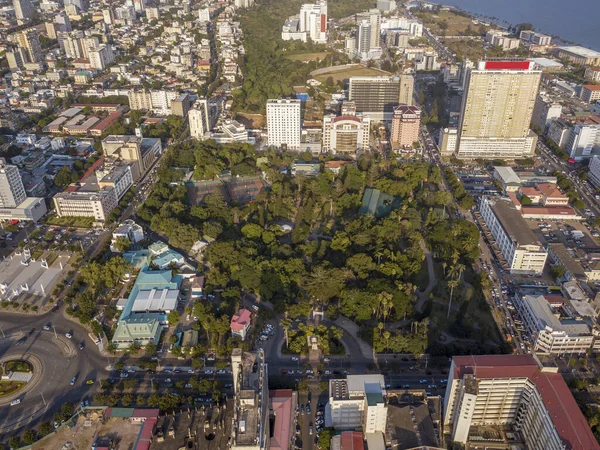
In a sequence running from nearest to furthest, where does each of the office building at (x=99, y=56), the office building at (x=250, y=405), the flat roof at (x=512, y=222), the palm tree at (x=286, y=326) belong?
the office building at (x=250, y=405) < the palm tree at (x=286, y=326) < the flat roof at (x=512, y=222) < the office building at (x=99, y=56)

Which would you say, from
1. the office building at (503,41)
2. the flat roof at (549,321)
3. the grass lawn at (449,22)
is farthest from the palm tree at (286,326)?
the grass lawn at (449,22)

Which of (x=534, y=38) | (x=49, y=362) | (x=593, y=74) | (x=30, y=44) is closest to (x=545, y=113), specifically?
(x=593, y=74)

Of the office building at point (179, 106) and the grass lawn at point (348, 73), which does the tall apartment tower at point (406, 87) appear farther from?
the office building at point (179, 106)

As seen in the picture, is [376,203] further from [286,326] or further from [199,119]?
[199,119]

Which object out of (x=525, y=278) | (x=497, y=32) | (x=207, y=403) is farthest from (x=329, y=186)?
(x=497, y=32)

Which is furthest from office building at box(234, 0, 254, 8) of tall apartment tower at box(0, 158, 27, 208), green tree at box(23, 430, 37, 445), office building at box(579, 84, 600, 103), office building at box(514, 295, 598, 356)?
green tree at box(23, 430, 37, 445)

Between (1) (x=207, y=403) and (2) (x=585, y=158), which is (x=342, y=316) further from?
(2) (x=585, y=158)
